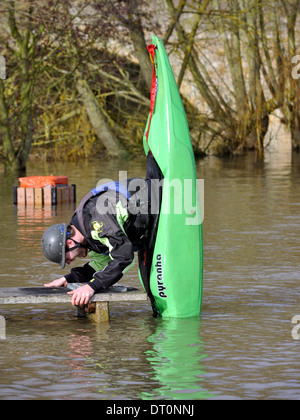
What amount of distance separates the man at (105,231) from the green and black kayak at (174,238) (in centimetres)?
17

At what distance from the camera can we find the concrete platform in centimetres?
604

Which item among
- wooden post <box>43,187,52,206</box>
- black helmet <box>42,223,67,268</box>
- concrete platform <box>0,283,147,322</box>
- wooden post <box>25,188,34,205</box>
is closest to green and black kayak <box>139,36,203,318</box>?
concrete platform <box>0,283,147,322</box>

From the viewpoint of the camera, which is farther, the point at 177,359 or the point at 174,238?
the point at 174,238

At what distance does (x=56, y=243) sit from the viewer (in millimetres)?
5996

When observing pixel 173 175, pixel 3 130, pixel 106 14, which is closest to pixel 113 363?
pixel 173 175

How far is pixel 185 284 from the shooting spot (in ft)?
21.1

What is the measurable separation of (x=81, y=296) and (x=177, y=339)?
661 millimetres

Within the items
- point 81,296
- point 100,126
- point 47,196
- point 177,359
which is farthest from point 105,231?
point 100,126

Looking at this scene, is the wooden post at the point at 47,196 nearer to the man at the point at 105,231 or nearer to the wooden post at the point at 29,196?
the wooden post at the point at 29,196

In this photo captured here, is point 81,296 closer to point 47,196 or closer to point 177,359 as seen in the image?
point 177,359

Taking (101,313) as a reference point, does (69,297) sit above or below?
above

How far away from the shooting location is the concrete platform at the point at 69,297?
6035 mm

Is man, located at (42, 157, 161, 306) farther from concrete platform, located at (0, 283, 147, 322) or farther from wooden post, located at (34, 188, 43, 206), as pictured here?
wooden post, located at (34, 188, 43, 206)
